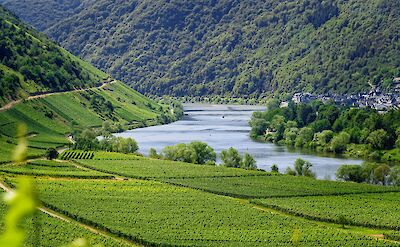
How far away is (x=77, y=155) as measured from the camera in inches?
5217

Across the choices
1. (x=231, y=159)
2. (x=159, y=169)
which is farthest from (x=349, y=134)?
(x=159, y=169)

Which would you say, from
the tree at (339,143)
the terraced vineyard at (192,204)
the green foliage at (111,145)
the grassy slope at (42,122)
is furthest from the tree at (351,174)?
the grassy slope at (42,122)

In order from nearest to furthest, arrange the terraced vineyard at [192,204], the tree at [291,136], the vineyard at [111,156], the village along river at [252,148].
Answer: the terraced vineyard at [192,204], the vineyard at [111,156], the village along river at [252,148], the tree at [291,136]

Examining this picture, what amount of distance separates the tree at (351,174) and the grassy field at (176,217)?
25.9 metres

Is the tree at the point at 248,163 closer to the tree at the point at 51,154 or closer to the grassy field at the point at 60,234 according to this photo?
the tree at the point at 51,154

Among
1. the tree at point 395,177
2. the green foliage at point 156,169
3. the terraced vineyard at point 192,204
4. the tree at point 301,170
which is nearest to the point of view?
the terraced vineyard at point 192,204

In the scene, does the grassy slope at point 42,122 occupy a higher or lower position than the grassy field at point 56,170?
higher

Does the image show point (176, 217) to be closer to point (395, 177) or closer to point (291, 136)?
point (395, 177)

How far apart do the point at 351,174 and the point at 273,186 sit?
53.5 ft

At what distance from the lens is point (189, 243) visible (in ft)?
228

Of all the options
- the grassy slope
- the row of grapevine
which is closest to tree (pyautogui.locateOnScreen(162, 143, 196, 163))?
the row of grapevine

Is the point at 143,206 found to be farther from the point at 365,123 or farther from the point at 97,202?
the point at 365,123

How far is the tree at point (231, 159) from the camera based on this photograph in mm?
129163

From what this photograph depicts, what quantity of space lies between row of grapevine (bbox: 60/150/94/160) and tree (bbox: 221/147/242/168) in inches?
895
